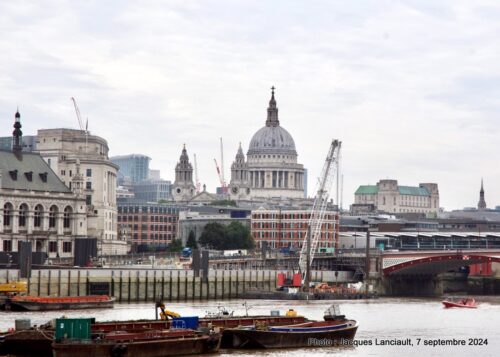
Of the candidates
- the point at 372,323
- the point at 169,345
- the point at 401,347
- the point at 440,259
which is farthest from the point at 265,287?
the point at 169,345

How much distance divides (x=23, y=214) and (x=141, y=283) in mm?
37893

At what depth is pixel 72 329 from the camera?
82.6 meters

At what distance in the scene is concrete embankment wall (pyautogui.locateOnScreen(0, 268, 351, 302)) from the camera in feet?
465

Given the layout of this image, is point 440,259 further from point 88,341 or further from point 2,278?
point 88,341

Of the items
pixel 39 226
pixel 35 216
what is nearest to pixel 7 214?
pixel 35 216

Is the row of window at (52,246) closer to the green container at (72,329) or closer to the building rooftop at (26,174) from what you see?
the building rooftop at (26,174)

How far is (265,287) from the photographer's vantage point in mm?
171000

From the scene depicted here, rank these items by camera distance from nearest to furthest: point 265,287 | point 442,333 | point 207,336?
1. point 207,336
2. point 442,333
3. point 265,287

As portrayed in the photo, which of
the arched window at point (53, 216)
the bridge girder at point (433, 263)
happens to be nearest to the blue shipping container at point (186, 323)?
the bridge girder at point (433, 263)

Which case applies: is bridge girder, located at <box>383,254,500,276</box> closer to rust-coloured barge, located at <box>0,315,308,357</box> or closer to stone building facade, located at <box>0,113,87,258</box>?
stone building facade, located at <box>0,113,87,258</box>

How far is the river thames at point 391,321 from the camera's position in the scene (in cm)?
9419

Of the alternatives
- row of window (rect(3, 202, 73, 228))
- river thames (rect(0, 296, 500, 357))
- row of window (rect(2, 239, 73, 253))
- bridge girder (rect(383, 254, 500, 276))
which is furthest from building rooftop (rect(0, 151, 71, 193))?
river thames (rect(0, 296, 500, 357))

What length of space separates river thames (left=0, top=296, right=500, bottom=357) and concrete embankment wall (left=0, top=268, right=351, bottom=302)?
603cm

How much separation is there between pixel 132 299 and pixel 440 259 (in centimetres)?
5032
